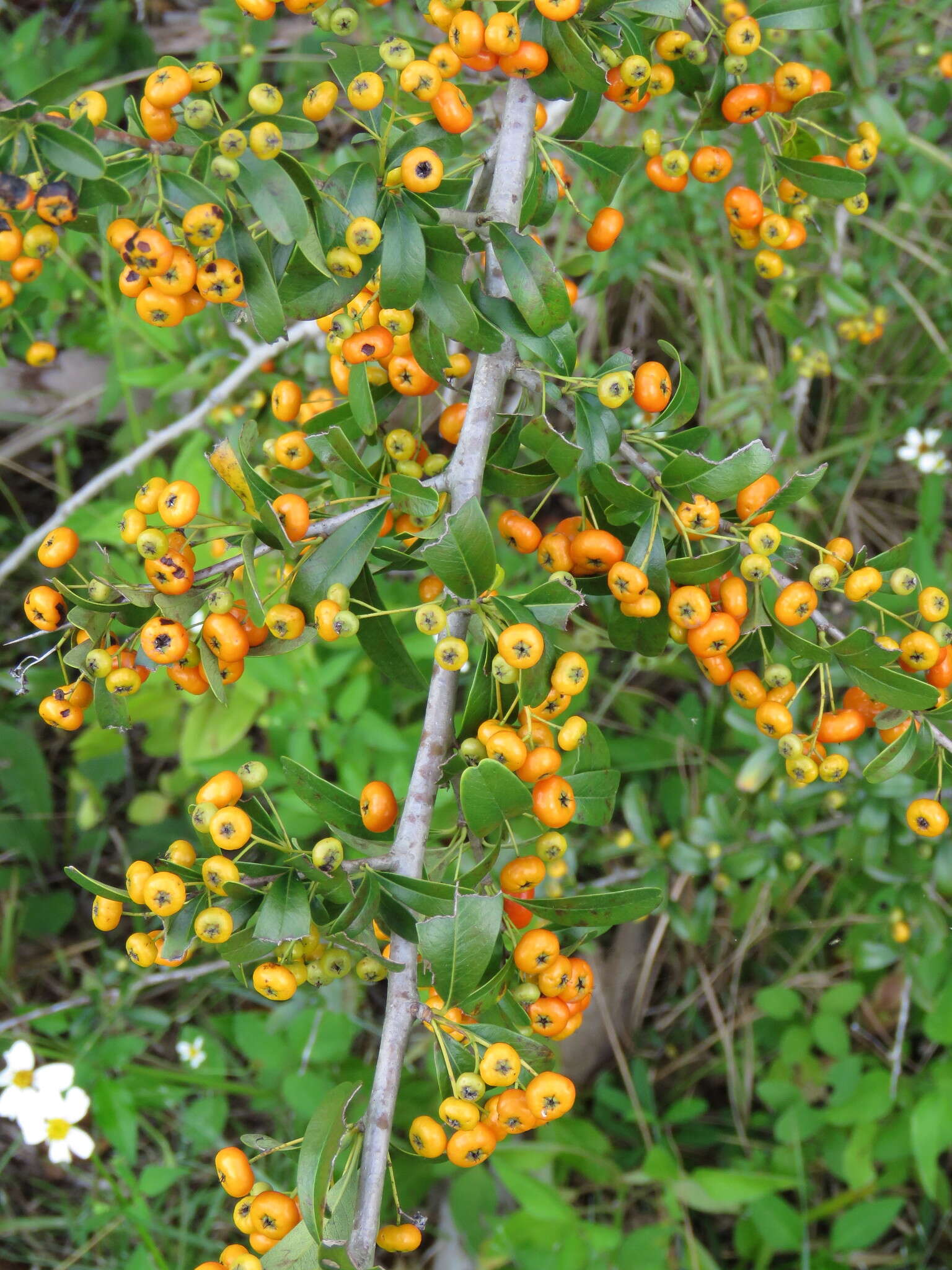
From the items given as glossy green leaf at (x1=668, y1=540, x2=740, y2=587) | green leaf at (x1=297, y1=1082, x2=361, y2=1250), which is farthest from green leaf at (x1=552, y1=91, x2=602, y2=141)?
green leaf at (x1=297, y1=1082, x2=361, y2=1250)

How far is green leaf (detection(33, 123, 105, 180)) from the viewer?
4.25 feet

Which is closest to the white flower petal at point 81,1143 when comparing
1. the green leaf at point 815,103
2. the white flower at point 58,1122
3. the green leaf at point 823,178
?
the white flower at point 58,1122

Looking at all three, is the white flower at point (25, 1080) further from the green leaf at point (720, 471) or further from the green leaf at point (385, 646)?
the green leaf at point (720, 471)

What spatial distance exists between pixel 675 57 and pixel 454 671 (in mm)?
1365

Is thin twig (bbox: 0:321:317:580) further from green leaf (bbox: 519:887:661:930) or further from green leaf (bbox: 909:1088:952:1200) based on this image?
green leaf (bbox: 909:1088:952:1200)

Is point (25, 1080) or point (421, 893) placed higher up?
point (421, 893)

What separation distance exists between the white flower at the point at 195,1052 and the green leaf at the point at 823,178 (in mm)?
3289

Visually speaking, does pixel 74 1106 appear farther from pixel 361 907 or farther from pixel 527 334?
pixel 527 334

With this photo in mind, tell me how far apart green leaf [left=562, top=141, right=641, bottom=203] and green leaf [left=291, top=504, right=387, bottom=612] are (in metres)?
0.87

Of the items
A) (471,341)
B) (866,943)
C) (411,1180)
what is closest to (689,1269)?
(411,1180)

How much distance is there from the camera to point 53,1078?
126 inches

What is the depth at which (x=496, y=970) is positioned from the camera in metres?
1.62

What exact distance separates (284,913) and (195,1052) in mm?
2553

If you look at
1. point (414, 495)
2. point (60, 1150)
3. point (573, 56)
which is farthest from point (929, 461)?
point (60, 1150)
